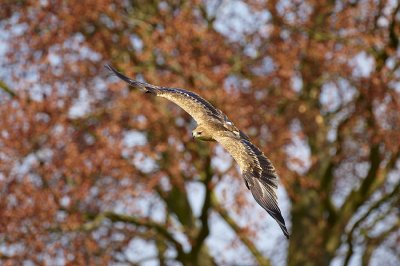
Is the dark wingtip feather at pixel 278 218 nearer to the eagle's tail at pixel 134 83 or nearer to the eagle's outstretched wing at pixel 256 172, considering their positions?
the eagle's outstretched wing at pixel 256 172

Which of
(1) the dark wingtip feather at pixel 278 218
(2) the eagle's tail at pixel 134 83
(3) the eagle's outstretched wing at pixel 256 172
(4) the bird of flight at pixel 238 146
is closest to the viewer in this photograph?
(1) the dark wingtip feather at pixel 278 218

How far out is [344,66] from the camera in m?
17.3

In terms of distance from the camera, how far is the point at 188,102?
10.4 m

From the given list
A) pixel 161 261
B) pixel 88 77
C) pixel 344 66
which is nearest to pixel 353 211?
pixel 344 66

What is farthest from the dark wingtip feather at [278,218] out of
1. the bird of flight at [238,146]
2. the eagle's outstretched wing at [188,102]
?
the eagle's outstretched wing at [188,102]

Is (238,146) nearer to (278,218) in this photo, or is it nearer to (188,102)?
(188,102)

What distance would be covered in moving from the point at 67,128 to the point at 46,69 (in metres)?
1.24

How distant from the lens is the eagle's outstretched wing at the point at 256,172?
26.6ft

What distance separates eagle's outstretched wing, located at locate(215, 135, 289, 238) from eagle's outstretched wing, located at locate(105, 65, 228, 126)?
0.71 meters

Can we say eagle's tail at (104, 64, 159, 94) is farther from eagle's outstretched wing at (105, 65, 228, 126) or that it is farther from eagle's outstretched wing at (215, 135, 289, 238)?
eagle's outstretched wing at (215, 135, 289, 238)

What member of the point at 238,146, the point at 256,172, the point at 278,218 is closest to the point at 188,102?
the point at 238,146

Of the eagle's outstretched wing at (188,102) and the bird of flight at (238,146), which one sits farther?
the eagle's outstretched wing at (188,102)

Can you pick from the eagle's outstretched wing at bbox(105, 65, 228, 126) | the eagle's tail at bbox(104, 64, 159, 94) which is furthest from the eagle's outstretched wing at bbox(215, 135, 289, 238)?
the eagle's tail at bbox(104, 64, 159, 94)

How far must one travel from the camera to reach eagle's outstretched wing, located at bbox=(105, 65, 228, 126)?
10070 mm
